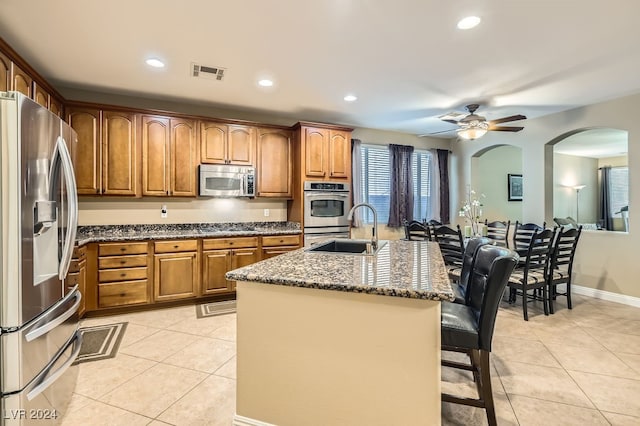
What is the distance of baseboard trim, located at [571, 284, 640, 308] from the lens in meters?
3.87

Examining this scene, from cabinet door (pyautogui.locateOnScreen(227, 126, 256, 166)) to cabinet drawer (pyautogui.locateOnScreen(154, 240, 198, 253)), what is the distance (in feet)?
4.04

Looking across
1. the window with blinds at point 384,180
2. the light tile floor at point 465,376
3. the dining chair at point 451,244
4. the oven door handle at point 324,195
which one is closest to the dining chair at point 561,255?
the light tile floor at point 465,376

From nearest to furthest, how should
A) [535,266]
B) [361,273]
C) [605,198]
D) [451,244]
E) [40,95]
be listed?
[361,273]
[40,95]
[535,266]
[451,244]
[605,198]

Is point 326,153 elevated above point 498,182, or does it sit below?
above

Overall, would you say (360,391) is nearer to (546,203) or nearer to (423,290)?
(423,290)

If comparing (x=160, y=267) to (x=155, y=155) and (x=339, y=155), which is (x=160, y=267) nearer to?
(x=155, y=155)

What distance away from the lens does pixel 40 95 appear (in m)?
2.89

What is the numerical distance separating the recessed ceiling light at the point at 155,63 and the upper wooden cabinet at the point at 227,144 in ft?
3.63

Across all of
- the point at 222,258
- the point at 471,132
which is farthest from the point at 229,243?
the point at 471,132

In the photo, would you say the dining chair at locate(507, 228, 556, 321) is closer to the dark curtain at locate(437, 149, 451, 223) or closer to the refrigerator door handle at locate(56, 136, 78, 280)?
the dark curtain at locate(437, 149, 451, 223)

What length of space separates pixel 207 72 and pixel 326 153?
2009 mm

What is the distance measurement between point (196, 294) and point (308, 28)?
324 cm

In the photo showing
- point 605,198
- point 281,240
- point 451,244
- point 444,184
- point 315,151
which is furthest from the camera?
point 605,198

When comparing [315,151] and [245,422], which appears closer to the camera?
[245,422]
